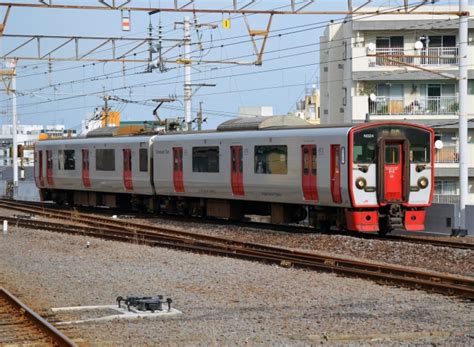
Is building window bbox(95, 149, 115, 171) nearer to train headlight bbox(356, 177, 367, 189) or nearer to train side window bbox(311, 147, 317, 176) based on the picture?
train side window bbox(311, 147, 317, 176)

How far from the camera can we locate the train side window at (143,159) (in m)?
31.0

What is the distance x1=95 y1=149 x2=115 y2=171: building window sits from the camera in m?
33.1

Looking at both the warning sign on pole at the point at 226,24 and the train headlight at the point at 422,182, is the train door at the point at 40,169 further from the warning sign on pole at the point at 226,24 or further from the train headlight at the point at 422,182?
the train headlight at the point at 422,182

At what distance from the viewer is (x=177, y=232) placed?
23375 millimetres

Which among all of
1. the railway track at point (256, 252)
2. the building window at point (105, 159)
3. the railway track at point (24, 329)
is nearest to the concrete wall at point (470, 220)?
the railway track at point (256, 252)

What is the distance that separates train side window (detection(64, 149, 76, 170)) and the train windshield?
16872 mm

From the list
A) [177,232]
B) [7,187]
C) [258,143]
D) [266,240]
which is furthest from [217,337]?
[7,187]

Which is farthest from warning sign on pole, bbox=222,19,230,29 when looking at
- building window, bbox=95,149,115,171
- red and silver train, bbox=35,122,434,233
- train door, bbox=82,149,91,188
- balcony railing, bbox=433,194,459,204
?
balcony railing, bbox=433,194,459,204

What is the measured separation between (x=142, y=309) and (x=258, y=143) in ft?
45.4

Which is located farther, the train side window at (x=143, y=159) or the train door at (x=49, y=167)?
the train door at (x=49, y=167)

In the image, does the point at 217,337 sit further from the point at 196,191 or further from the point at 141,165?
the point at 141,165

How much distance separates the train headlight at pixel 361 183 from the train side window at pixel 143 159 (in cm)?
1095

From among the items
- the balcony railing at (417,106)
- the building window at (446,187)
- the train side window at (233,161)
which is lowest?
the building window at (446,187)

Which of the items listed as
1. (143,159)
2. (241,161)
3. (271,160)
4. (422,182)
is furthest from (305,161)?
(143,159)
